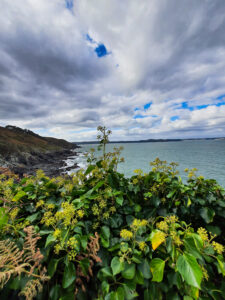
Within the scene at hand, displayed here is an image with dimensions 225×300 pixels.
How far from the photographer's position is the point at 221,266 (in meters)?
1.17

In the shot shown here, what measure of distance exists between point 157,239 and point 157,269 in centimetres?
26

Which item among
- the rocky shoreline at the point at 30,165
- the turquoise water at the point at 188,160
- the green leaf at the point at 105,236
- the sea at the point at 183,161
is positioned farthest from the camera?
the turquoise water at the point at 188,160

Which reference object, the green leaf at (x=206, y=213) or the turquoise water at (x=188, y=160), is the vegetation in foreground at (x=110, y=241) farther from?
the turquoise water at (x=188, y=160)

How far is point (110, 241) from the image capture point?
4.84 ft

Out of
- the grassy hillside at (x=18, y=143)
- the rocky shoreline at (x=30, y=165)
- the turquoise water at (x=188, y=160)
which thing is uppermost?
the grassy hillside at (x=18, y=143)

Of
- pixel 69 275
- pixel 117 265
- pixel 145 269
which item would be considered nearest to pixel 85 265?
pixel 69 275

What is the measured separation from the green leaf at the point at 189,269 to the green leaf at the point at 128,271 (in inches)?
16.5

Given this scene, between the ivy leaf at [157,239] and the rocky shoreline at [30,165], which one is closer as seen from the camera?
the ivy leaf at [157,239]

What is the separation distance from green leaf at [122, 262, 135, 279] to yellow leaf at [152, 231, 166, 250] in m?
0.30

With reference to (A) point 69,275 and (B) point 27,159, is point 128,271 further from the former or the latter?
(B) point 27,159

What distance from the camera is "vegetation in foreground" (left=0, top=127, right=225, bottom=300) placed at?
1099 mm

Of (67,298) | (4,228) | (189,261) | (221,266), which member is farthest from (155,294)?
(4,228)

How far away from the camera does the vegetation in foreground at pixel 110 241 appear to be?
1.10 meters

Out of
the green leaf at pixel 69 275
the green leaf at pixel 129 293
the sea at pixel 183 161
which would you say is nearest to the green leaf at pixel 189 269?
the green leaf at pixel 129 293
